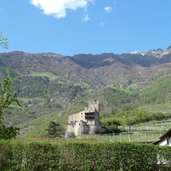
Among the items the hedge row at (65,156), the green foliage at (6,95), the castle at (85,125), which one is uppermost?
the castle at (85,125)

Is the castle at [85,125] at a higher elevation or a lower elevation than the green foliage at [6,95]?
higher

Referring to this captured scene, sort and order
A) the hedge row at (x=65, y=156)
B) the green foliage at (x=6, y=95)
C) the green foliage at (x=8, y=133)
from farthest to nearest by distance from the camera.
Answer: the hedge row at (x=65, y=156) < the green foliage at (x=6, y=95) < the green foliage at (x=8, y=133)

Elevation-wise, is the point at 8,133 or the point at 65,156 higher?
the point at 8,133

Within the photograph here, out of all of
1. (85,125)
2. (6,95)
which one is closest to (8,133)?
(6,95)

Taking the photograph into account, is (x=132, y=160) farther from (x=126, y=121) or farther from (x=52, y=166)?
(x=126, y=121)

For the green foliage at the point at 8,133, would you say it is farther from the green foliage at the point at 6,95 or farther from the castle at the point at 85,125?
the castle at the point at 85,125

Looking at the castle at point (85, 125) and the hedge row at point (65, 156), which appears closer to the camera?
the hedge row at point (65, 156)

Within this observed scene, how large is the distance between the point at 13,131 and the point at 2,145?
19.1 m

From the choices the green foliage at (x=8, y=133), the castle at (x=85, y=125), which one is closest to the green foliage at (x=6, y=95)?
the green foliage at (x=8, y=133)

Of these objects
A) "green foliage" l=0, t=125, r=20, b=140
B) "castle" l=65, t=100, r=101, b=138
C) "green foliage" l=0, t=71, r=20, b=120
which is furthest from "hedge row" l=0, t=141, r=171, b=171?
"castle" l=65, t=100, r=101, b=138

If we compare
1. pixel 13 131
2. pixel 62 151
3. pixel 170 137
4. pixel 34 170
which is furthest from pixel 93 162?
pixel 13 131

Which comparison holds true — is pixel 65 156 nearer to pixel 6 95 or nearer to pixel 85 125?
pixel 6 95

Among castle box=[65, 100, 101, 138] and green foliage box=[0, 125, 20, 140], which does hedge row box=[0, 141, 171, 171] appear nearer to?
green foliage box=[0, 125, 20, 140]

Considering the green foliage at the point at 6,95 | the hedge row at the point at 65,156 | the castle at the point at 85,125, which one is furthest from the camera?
the castle at the point at 85,125
